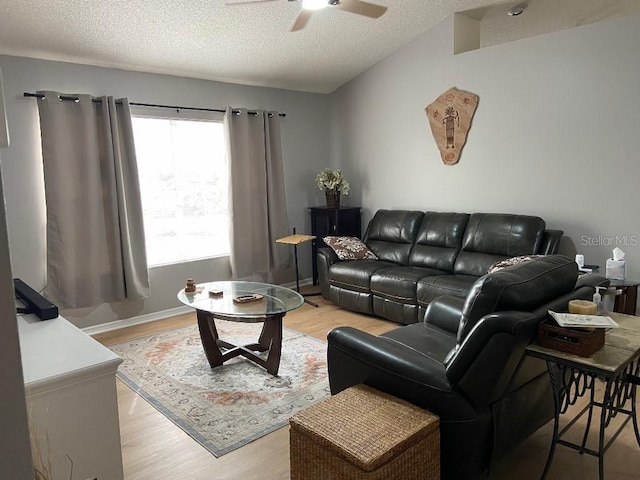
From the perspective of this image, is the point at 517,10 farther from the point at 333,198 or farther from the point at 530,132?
the point at 333,198

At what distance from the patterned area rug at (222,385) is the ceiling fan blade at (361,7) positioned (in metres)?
2.51

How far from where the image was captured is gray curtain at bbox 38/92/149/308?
391 cm

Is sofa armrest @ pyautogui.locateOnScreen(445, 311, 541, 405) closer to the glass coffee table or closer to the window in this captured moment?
the glass coffee table

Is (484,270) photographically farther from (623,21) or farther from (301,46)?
(301,46)

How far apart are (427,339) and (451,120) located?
2804 mm

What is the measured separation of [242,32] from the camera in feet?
13.2

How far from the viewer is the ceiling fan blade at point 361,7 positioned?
3066 millimetres

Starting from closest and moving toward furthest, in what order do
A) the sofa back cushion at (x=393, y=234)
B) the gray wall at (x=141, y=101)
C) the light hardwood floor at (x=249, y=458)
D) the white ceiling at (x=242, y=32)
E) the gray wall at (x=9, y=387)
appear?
the gray wall at (x=9, y=387), the light hardwood floor at (x=249, y=458), the white ceiling at (x=242, y=32), the gray wall at (x=141, y=101), the sofa back cushion at (x=393, y=234)

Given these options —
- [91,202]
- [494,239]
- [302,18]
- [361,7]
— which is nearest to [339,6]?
[361,7]

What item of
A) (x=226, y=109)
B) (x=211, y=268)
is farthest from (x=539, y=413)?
(x=226, y=109)

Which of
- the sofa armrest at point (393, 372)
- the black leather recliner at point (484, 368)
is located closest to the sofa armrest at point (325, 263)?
the sofa armrest at point (393, 372)

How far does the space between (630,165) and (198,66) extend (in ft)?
12.7

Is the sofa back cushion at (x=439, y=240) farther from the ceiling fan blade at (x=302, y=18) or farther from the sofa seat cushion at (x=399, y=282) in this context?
the ceiling fan blade at (x=302, y=18)

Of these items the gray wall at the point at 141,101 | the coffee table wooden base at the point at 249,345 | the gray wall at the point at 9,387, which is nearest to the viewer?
the gray wall at the point at 9,387
